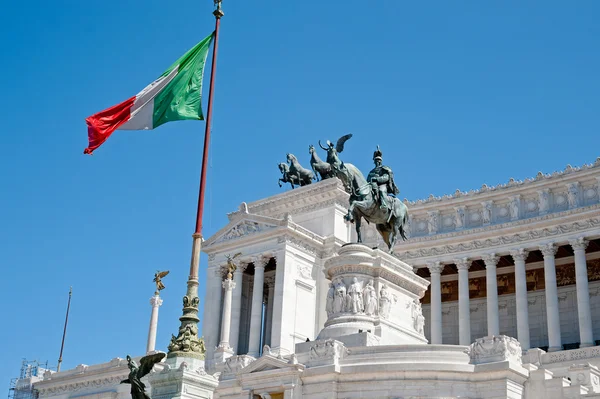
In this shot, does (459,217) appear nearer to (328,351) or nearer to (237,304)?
(237,304)

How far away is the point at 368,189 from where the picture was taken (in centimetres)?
4091

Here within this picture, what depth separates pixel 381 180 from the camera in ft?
136

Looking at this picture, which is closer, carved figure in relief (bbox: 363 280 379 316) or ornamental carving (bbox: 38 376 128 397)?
carved figure in relief (bbox: 363 280 379 316)

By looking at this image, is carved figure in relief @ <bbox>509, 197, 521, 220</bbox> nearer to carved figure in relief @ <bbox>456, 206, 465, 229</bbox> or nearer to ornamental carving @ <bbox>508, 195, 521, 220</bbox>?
ornamental carving @ <bbox>508, 195, 521, 220</bbox>

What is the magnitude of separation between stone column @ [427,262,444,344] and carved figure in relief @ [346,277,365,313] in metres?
26.7

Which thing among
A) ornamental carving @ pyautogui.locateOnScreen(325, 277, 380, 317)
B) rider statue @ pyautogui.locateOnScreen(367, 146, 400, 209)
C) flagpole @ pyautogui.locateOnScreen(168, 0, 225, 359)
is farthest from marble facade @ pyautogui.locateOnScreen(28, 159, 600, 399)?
flagpole @ pyautogui.locateOnScreen(168, 0, 225, 359)

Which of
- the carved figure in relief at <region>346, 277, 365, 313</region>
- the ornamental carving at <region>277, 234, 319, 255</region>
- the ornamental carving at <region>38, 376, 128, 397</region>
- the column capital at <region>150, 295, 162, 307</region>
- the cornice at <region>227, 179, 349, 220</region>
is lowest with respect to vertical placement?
the ornamental carving at <region>38, 376, 128, 397</region>

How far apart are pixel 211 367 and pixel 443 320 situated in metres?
28.9

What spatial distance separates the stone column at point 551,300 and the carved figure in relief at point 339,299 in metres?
24.4

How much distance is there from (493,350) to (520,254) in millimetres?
32475

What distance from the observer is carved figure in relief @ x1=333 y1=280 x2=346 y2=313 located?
127 feet

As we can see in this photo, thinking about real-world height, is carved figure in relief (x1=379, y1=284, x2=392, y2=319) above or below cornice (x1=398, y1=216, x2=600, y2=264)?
below

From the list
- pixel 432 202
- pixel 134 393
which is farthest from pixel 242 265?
pixel 134 393

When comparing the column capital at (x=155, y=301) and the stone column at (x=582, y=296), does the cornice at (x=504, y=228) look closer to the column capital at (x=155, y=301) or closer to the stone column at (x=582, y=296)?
the stone column at (x=582, y=296)
